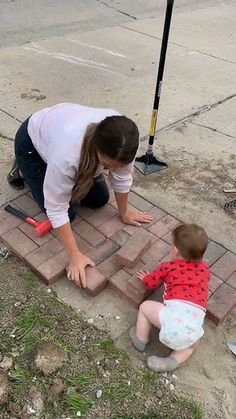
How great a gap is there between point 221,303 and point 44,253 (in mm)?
1081

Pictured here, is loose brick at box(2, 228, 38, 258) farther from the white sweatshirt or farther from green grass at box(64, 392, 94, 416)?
green grass at box(64, 392, 94, 416)

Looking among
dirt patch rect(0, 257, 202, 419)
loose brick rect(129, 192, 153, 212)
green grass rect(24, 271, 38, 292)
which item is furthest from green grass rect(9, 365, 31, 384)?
loose brick rect(129, 192, 153, 212)

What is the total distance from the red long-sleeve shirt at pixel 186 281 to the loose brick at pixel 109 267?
0.40 m

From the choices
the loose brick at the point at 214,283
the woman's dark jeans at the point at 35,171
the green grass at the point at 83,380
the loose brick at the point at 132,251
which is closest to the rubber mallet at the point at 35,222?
the woman's dark jeans at the point at 35,171

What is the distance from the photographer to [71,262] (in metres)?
2.46

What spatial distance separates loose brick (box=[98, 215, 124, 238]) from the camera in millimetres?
2785

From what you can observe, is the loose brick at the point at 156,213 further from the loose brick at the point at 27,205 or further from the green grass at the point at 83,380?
the green grass at the point at 83,380

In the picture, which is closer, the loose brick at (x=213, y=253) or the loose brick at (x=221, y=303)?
the loose brick at (x=221, y=303)

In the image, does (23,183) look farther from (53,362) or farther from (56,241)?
(53,362)

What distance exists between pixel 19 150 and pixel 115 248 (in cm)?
88

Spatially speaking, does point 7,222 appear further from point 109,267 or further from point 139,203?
point 139,203

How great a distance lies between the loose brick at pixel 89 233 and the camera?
272 cm

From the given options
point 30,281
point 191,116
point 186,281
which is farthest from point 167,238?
point 191,116

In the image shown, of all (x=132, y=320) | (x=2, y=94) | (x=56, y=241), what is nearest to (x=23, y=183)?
(x=56, y=241)
